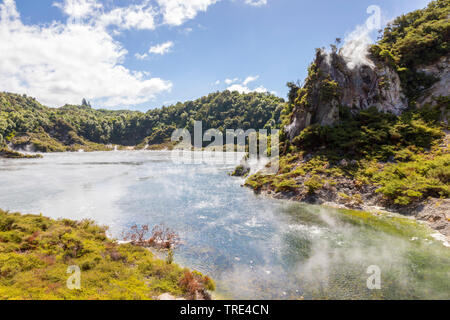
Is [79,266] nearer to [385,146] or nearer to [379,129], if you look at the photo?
[385,146]

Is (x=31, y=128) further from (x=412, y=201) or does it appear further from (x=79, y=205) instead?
(x=412, y=201)

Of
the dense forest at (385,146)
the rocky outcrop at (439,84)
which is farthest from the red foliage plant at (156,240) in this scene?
the rocky outcrop at (439,84)

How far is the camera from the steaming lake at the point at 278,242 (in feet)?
41.2

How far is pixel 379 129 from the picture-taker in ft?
117

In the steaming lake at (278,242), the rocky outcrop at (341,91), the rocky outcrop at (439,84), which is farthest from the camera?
the rocky outcrop at (341,91)

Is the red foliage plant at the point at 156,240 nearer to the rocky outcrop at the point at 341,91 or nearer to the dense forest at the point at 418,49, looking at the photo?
the rocky outcrop at the point at 341,91

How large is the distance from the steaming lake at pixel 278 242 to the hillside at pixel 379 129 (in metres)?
3.54

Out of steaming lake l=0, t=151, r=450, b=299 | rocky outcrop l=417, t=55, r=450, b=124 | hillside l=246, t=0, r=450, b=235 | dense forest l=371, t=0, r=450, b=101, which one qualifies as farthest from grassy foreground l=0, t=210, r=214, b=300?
dense forest l=371, t=0, r=450, b=101

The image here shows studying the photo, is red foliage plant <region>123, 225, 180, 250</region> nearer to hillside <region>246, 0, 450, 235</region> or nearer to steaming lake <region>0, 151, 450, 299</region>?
steaming lake <region>0, 151, 450, 299</region>

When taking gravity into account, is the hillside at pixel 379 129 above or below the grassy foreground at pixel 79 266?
above

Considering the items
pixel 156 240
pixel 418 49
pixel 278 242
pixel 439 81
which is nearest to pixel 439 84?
pixel 439 81

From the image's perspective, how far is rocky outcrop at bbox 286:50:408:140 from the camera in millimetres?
40312
